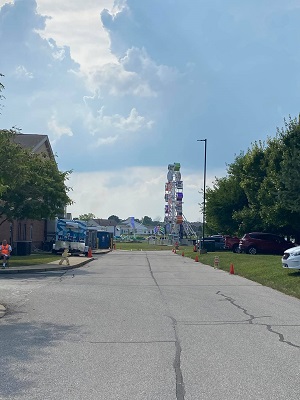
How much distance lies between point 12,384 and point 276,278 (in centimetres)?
1705

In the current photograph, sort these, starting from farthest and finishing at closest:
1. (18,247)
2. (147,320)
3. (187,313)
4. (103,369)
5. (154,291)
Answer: (18,247)
(154,291)
(187,313)
(147,320)
(103,369)

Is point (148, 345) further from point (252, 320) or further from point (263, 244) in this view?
point (263, 244)

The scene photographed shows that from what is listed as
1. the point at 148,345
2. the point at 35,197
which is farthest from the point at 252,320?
the point at 35,197

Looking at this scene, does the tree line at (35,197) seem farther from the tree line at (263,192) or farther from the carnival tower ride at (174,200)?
the carnival tower ride at (174,200)

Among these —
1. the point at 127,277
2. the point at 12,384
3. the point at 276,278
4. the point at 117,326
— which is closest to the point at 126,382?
the point at 12,384

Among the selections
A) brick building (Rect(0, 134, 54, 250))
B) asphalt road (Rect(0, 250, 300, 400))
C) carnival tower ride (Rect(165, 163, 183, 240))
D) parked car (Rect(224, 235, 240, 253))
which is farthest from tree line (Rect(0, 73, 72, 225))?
carnival tower ride (Rect(165, 163, 183, 240))

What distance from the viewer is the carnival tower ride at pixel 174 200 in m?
103

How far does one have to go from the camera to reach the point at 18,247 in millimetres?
43281

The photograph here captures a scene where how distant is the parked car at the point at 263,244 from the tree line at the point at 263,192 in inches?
40.3

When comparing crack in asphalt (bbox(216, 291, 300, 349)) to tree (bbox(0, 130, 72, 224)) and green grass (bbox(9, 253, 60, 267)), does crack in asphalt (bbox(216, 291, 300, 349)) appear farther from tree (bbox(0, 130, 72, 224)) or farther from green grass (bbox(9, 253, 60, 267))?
tree (bbox(0, 130, 72, 224))

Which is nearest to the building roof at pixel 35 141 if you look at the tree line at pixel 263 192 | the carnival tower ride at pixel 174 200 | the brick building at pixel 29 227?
the brick building at pixel 29 227

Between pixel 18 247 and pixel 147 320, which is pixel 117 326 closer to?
pixel 147 320

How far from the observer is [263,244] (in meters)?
42.2

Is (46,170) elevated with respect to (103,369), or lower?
elevated
